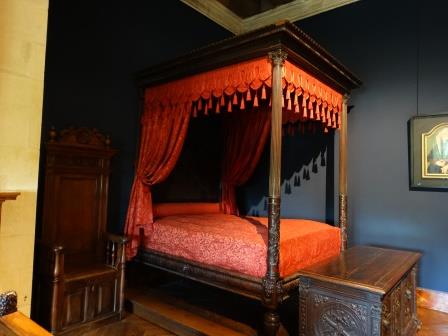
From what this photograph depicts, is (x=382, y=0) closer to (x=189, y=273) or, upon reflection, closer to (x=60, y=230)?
(x=189, y=273)

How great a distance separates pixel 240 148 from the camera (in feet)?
14.6

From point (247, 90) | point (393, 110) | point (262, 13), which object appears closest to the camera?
point (247, 90)

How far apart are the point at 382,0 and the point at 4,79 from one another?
395 centimetres

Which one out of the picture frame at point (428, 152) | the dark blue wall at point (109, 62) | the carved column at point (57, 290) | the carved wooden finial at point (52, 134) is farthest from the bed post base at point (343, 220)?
the carved wooden finial at point (52, 134)

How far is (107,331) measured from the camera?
8.48 feet

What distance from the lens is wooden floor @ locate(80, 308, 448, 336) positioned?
102 inches

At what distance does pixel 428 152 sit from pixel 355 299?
2.17m

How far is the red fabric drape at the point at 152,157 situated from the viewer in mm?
3281

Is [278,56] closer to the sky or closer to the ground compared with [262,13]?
closer to the ground

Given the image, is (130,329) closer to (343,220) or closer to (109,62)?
(343,220)

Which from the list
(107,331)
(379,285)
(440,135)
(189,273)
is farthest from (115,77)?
(440,135)

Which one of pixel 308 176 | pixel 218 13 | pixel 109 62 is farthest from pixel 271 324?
pixel 218 13

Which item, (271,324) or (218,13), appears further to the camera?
(218,13)

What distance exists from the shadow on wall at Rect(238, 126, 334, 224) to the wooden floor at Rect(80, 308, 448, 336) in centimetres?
144
